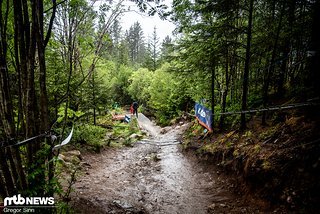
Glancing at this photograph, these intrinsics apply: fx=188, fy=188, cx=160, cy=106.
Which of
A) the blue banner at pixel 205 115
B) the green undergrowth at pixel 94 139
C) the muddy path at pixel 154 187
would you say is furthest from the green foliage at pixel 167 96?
the muddy path at pixel 154 187

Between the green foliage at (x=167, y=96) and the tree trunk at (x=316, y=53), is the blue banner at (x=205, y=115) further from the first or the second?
the green foliage at (x=167, y=96)

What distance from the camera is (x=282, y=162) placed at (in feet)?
11.9

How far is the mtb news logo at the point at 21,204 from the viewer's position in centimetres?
222

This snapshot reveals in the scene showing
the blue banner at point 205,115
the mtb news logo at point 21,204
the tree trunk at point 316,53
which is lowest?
the mtb news logo at point 21,204

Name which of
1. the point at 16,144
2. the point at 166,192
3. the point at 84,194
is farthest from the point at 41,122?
the point at 166,192

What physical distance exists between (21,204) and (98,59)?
633cm

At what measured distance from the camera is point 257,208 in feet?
11.9

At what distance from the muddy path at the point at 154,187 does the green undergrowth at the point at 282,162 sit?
0.43 meters

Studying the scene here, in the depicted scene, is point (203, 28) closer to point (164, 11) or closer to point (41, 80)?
point (164, 11)

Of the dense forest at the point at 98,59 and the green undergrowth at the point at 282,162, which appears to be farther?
the green undergrowth at the point at 282,162

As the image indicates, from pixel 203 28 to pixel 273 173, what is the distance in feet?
16.5

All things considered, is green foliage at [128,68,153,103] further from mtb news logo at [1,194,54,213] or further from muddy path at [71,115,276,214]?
mtb news logo at [1,194,54,213]

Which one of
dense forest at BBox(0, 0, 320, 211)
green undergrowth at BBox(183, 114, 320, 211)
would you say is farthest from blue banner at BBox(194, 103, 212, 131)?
green undergrowth at BBox(183, 114, 320, 211)

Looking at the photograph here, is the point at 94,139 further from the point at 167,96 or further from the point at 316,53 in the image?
the point at 167,96
